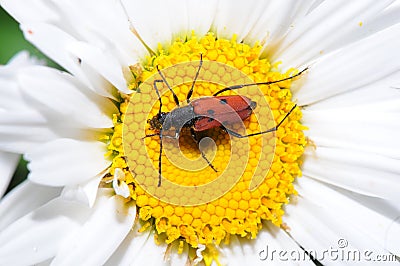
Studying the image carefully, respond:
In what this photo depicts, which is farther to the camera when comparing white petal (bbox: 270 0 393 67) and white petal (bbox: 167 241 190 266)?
white petal (bbox: 167 241 190 266)

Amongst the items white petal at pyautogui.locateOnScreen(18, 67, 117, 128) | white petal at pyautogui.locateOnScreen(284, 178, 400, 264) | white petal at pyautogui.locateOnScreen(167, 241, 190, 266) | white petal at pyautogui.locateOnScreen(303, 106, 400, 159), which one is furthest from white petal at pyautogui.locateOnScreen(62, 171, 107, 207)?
white petal at pyautogui.locateOnScreen(303, 106, 400, 159)

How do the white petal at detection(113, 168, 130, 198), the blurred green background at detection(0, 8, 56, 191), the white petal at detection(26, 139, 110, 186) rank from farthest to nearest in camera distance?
the blurred green background at detection(0, 8, 56, 191) < the white petal at detection(113, 168, 130, 198) < the white petal at detection(26, 139, 110, 186)

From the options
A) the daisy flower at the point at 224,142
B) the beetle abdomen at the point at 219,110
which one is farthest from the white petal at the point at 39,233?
the beetle abdomen at the point at 219,110

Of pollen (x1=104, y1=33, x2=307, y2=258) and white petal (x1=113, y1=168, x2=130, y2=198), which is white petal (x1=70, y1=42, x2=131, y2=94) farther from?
white petal (x1=113, y1=168, x2=130, y2=198)

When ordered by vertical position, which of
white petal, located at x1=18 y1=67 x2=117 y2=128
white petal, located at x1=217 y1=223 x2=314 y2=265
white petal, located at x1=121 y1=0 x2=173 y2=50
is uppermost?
white petal, located at x1=121 y1=0 x2=173 y2=50

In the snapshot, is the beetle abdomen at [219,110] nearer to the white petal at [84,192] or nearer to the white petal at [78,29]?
the white petal at [78,29]

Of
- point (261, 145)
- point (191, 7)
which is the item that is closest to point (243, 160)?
point (261, 145)

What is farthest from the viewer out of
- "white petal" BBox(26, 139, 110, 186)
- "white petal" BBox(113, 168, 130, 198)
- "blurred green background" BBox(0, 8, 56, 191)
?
"blurred green background" BBox(0, 8, 56, 191)
